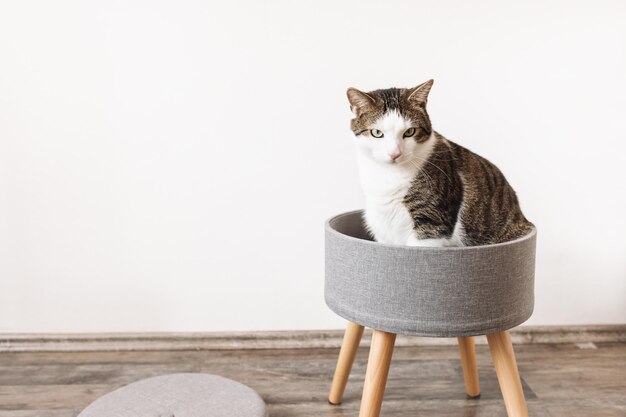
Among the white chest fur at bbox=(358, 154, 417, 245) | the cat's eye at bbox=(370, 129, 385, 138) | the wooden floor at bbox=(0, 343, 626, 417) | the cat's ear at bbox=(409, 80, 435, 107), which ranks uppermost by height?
the cat's ear at bbox=(409, 80, 435, 107)

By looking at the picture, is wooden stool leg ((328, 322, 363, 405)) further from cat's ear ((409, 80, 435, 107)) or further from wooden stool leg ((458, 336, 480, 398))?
cat's ear ((409, 80, 435, 107))

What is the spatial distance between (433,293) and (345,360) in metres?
0.45

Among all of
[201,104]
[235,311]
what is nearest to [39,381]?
[235,311]

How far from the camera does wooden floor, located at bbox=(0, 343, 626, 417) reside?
158 cm

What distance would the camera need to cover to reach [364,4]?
5.90 feet

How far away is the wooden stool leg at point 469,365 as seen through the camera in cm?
158

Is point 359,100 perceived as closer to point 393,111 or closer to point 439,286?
point 393,111

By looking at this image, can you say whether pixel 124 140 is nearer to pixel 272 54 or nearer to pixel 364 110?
pixel 272 54

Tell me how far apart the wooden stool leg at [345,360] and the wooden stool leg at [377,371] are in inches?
8.7

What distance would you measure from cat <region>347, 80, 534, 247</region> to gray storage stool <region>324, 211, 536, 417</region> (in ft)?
0.28

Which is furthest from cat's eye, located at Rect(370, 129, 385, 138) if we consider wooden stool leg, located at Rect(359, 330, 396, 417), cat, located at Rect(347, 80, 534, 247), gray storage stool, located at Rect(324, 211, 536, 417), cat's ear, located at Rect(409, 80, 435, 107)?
wooden stool leg, located at Rect(359, 330, 396, 417)

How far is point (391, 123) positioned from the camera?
1198 mm

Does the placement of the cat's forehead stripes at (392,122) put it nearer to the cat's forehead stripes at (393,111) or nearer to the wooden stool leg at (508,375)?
the cat's forehead stripes at (393,111)

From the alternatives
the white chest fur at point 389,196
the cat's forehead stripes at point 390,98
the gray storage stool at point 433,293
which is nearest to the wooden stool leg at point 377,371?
the gray storage stool at point 433,293
